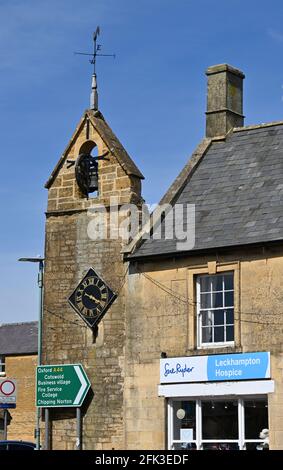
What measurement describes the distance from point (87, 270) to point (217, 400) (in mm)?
5516

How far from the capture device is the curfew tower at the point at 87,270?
25344 millimetres

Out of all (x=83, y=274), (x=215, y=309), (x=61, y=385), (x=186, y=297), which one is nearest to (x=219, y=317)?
(x=215, y=309)

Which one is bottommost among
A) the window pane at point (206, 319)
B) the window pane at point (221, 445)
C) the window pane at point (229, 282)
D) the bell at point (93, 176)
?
the window pane at point (221, 445)

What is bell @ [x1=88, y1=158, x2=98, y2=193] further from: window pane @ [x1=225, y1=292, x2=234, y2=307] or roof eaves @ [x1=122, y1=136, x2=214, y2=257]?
window pane @ [x1=225, y1=292, x2=234, y2=307]

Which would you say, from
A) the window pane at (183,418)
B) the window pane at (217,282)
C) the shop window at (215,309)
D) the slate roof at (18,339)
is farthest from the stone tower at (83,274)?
the slate roof at (18,339)

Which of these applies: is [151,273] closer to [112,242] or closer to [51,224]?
[112,242]

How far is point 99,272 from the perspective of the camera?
26.2 metres

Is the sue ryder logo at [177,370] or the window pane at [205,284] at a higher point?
the window pane at [205,284]

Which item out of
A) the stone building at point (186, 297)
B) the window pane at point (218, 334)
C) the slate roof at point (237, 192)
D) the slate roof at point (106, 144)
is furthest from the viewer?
the slate roof at point (106, 144)

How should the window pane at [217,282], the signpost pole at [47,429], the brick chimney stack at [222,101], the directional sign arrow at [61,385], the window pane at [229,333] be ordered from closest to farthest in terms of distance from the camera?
1. the window pane at [229,333]
2. the window pane at [217,282]
3. the directional sign arrow at [61,385]
4. the signpost pole at [47,429]
5. the brick chimney stack at [222,101]

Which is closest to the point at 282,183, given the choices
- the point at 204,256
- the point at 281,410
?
the point at 204,256

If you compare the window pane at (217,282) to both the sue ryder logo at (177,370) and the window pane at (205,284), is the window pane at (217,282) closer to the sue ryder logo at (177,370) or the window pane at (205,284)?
the window pane at (205,284)

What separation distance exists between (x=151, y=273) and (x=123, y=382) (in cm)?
293

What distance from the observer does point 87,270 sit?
2648 cm
